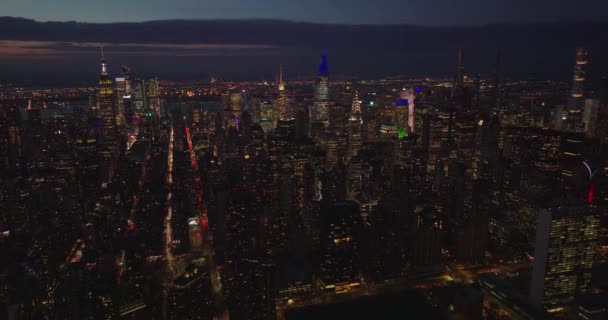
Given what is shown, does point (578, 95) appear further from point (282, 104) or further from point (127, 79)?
point (127, 79)

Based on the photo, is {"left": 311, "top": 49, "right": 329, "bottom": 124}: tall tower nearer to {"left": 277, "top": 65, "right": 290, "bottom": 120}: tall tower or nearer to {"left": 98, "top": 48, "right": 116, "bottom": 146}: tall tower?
{"left": 277, "top": 65, "right": 290, "bottom": 120}: tall tower

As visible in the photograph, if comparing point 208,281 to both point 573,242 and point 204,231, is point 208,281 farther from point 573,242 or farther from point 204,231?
point 573,242

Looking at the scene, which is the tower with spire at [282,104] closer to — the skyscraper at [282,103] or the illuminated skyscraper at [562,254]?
the skyscraper at [282,103]

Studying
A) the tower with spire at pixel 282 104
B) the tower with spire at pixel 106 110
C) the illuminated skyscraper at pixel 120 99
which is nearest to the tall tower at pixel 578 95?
the tower with spire at pixel 282 104

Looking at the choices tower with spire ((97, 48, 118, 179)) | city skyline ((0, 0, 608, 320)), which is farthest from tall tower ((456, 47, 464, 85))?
tower with spire ((97, 48, 118, 179))

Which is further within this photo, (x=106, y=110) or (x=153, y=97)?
(x=153, y=97)

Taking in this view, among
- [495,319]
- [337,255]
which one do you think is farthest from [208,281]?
[495,319]

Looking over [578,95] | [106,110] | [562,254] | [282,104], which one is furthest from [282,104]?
[562,254]
